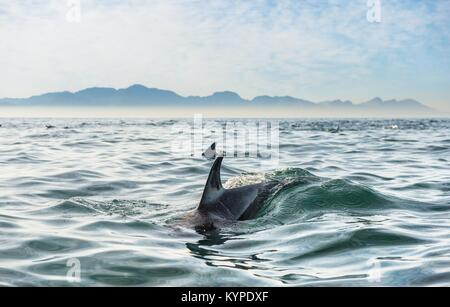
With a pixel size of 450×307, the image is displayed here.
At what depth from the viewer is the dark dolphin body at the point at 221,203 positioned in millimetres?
10172

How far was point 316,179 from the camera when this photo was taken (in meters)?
14.7

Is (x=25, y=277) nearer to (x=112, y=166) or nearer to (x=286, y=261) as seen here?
(x=286, y=261)

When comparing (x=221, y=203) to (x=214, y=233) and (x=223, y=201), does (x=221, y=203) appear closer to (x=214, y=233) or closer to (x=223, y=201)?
(x=223, y=201)

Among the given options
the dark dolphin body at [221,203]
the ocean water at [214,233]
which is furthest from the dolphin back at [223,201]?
the ocean water at [214,233]

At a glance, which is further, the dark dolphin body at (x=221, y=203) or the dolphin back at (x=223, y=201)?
the dolphin back at (x=223, y=201)

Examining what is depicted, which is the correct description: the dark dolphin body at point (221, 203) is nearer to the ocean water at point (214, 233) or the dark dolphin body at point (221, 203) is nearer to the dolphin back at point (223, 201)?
the dolphin back at point (223, 201)

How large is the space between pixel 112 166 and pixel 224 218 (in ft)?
34.2

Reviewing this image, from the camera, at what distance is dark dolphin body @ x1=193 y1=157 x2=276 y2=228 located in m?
10.2

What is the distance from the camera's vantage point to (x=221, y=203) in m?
10.5

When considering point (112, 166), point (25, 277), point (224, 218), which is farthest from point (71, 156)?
point (25, 277)

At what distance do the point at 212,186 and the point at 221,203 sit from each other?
1.26 ft

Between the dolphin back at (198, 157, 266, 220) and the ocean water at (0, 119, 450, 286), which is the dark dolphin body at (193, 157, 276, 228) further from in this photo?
the ocean water at (0, 119, 450, 286)
